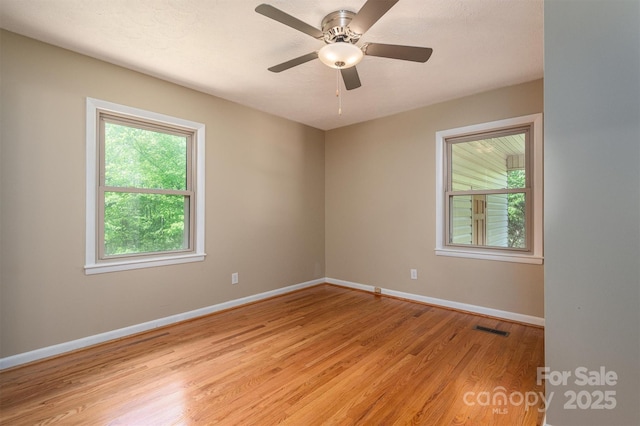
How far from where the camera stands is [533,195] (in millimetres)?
3086

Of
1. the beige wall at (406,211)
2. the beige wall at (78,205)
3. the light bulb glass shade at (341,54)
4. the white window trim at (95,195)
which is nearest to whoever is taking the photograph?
the light bulb glass shade at (341,54)

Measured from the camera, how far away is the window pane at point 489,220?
10.7 ft

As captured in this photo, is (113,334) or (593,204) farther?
(113,334)

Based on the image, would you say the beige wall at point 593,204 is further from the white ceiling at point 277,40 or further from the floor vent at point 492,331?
the floor vent at point 492,331

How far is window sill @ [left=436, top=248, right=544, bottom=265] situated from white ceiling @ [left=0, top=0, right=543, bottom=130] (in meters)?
1.87

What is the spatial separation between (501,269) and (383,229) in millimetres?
1530

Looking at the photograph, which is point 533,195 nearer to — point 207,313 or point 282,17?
point 282,17

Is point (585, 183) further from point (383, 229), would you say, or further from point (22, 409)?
point (22, 409)

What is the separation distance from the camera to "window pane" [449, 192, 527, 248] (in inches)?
129

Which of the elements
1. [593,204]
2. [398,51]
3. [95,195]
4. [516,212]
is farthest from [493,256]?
[95,195]

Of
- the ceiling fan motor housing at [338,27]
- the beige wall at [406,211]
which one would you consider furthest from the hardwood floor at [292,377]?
the ceiling fan motor housing at [338,27]

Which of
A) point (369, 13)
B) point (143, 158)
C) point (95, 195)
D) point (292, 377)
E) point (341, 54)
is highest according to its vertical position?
point (369, 13)

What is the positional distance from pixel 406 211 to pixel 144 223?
3.18 meters

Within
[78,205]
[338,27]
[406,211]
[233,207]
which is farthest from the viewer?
[406,211]
